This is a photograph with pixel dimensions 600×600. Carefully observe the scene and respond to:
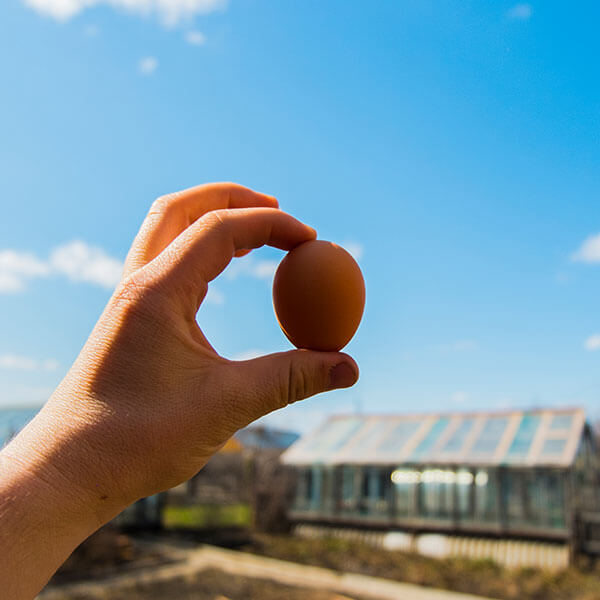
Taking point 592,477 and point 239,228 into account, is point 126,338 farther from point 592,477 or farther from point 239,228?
point 592,477

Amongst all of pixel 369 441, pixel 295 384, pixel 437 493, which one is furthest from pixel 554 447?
pixel 295 384

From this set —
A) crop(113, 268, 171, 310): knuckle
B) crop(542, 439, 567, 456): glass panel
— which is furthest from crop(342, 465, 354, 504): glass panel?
crop(113, 268, 171, 310): knuckle

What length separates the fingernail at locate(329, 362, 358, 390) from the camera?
1.67 meters

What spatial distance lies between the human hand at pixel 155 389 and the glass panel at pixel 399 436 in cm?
1276

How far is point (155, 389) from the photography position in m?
1.34

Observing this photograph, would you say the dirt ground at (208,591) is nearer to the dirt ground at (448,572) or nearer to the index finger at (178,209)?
the dirt ground at (448,572)

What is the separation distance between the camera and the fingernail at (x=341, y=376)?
1668 millimetres

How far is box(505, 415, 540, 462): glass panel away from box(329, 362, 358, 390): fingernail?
443 inches

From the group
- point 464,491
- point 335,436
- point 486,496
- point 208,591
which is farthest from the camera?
point 335,436

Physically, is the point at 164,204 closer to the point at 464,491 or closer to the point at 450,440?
the point at 464,491

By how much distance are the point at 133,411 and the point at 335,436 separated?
14474 mm

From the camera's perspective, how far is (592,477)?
43.2 ft

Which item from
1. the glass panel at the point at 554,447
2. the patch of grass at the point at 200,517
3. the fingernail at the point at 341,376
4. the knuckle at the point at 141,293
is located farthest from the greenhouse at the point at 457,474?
→ the knuckle at the point at 141,293

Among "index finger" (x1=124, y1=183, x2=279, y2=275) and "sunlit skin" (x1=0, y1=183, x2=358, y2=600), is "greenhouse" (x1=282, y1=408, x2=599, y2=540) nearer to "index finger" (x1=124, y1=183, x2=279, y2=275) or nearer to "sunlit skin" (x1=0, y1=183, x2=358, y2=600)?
"index finger" (x1=124, y1=183, x2=279, y2=275)
